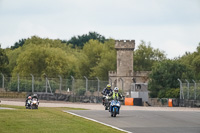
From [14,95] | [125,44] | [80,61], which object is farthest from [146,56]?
[14,95]

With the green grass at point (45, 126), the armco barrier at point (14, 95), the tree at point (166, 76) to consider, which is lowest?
the green grass at point (45, 126)

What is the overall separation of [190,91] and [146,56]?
7440cm

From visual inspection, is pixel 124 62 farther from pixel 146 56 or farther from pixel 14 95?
pixel 14 95

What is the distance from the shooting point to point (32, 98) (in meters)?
35.4

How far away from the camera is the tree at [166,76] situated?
80.4 m

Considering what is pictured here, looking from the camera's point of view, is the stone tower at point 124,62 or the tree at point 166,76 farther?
the stone tower at point 124,62

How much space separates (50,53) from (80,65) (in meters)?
11.7

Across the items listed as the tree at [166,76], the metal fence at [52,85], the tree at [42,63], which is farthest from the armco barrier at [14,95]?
the tree at [42,63]

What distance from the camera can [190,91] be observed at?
4788cm

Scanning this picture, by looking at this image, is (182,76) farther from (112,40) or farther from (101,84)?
(112,40)

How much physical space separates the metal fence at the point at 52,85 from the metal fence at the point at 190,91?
895 cm

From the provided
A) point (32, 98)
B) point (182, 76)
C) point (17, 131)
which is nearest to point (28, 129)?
point (17, 131)

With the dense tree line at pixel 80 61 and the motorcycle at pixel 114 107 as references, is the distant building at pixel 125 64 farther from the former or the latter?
the motorcycle at pixel 114 107

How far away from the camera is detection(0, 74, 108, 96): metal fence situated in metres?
55.4
